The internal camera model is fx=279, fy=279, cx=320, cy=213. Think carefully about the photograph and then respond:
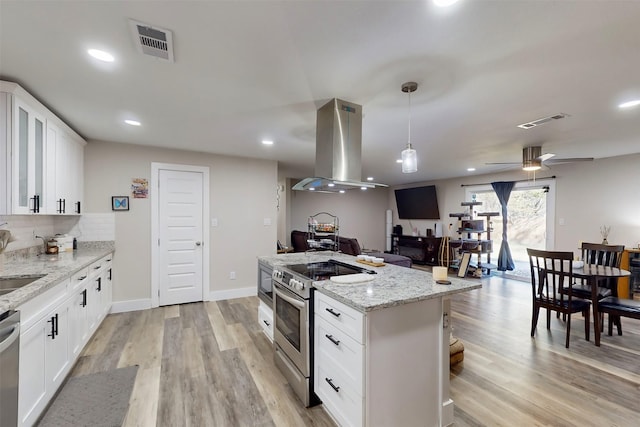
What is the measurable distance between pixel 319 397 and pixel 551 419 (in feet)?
5.24

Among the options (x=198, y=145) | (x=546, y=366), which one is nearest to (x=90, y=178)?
(x=198, y=145)

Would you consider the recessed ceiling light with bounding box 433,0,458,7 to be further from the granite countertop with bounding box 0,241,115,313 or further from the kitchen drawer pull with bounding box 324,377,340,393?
the granite countertop with bounding box 0,241,115,313

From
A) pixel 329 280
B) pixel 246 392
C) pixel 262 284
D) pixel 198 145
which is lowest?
pixel 246 392

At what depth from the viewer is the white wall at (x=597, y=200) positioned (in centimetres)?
475

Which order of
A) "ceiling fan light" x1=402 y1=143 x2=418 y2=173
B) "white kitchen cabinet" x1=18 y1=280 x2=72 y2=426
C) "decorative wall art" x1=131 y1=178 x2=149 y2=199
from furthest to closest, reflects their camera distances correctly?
"decorative wall art" x1=131 y1=178 x2=149 y2=199 → "ceiling fan light" x1=402 y1=143 x2=418 y2=173 → "white kitchen cabinet" x1=18 y1=280 x2=72 y2=426

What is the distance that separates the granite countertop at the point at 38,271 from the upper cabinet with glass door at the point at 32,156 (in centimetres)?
46

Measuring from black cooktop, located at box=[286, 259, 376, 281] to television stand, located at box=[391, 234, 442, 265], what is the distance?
5.55 metres

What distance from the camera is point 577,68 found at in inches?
76.3

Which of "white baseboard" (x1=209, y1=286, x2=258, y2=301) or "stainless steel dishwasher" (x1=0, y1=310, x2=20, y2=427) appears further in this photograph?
"white baseboard" (x1=209, y1=286, x2=258, y2=301)

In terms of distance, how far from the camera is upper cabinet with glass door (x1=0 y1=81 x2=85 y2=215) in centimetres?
211

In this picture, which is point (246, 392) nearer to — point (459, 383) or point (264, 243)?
point (459, 383)

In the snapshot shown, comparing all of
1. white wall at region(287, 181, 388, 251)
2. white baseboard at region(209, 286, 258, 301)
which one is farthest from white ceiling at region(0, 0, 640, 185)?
white wall at region(287, 181, 388, 251)

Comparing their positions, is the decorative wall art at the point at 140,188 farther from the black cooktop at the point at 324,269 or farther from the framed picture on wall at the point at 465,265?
the framed picture on wall at the point at 465,265

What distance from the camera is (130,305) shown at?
402cm
